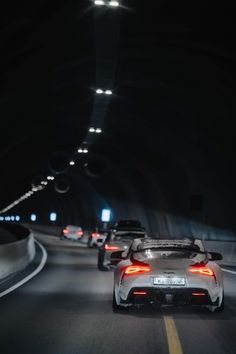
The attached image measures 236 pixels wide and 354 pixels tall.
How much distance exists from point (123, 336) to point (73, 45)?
519 inches

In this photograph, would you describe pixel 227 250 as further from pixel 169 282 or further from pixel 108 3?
pixel 169 282

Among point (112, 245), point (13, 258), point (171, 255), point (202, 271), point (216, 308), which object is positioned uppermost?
point (112, 245)

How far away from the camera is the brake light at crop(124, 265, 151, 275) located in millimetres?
12227

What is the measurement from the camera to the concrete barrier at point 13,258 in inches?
800

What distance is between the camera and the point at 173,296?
12.0 metres

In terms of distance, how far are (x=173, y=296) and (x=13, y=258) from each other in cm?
1175

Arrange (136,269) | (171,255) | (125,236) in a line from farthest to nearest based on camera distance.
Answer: (125,236) < (171,255) < (136,269)

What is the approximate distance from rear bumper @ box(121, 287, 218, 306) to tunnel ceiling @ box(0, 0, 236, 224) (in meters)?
8.00

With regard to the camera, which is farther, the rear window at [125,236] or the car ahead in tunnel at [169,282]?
the rear window at [125,236]

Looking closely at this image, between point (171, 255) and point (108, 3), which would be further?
point (108, 3)

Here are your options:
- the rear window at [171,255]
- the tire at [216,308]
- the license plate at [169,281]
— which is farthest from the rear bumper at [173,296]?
the rear window at [171,255]

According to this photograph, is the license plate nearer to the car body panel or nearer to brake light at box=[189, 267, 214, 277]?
Result: the car body panel

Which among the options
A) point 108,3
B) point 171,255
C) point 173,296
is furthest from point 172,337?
point 108,3

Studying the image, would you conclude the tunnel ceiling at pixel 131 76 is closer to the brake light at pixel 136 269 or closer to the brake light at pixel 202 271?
the brake light at pixel 136 269
